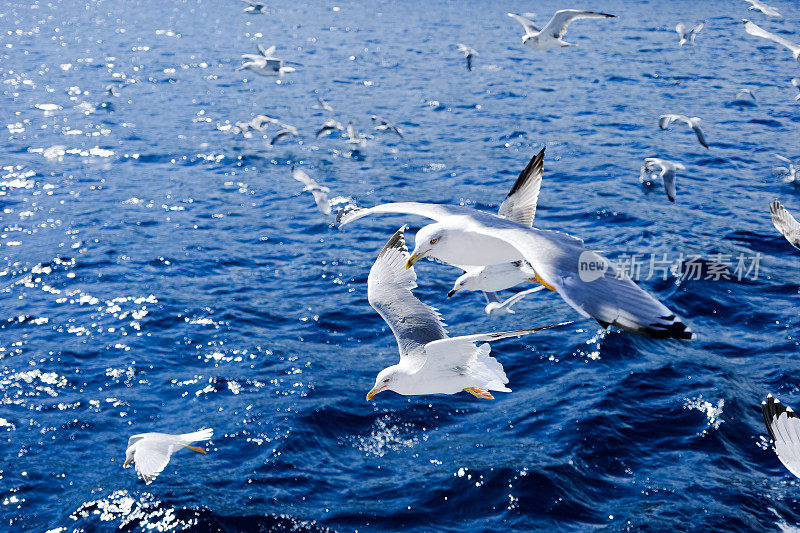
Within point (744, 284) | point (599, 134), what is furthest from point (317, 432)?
point (599, 134)

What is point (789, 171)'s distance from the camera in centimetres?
2436

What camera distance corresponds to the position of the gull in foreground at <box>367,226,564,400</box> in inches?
361

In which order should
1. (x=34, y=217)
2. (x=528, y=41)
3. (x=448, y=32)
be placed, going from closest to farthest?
(x=528, y=41) → (x=34, y=217) → (x=448, y=32)

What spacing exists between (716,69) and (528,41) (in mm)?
22220

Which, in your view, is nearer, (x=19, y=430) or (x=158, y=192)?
(x=19, y=430)

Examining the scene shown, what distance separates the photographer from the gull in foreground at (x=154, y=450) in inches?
430

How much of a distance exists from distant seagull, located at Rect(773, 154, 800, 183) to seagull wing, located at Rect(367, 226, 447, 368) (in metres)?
16.3

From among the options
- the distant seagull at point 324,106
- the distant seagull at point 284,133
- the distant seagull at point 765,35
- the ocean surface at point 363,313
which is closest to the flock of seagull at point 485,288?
the ocean surface at point 363,313

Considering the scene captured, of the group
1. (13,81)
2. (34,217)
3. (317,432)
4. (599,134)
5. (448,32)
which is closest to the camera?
(317,432)

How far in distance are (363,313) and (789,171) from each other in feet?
46.6

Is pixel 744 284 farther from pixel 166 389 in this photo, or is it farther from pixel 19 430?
pixel 19 430

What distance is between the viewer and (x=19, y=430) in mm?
13648

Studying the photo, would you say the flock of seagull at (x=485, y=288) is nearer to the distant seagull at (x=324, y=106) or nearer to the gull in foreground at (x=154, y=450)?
the gull in foreground at (x=154, y=450)

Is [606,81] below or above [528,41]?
below
